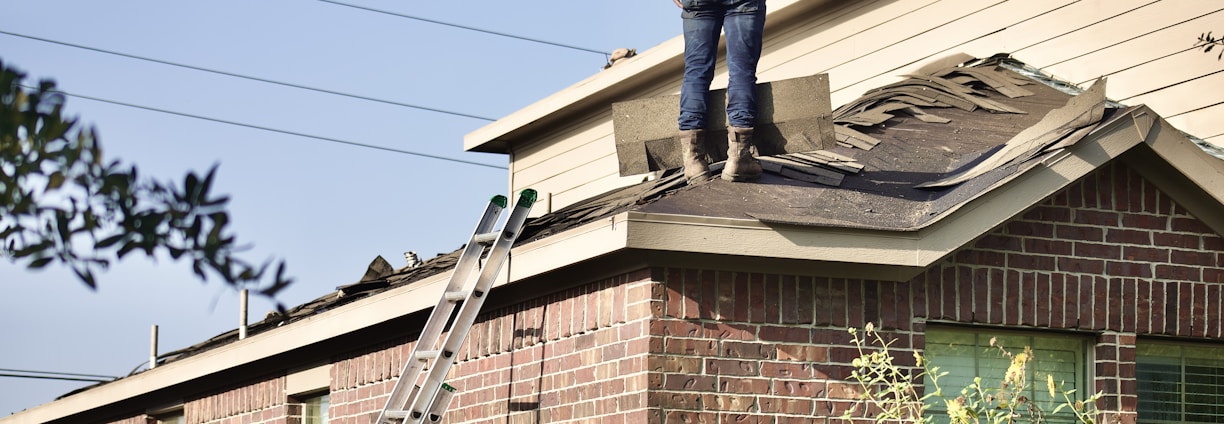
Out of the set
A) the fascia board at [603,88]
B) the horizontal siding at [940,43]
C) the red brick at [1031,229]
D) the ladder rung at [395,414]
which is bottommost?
the ladder rung at [395,414]

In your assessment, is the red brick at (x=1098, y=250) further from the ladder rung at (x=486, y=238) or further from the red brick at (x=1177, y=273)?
the ladder rung at (x=486, y=238)

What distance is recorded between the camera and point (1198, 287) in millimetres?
8930

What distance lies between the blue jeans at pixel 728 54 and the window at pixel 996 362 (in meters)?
1.59

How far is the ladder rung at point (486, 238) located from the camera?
848cm

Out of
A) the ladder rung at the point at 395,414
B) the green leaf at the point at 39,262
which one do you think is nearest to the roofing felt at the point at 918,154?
the ladder rung at the point at 395,414

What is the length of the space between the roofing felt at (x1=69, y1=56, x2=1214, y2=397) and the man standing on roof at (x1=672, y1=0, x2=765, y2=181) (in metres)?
0.14

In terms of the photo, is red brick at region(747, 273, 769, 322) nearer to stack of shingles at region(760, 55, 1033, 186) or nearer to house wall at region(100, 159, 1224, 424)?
house wall at region(100, 159, 1224, 424)

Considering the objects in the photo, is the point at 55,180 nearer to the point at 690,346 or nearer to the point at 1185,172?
the point at 690,346

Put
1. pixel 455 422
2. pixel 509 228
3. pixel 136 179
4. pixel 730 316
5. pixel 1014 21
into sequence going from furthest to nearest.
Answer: pixel 1014 21, pixel 455 422, pixel 509 228, pixel 730 316, pixel 136 179

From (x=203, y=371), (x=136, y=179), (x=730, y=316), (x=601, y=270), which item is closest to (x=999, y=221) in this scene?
(x=730, y=316)

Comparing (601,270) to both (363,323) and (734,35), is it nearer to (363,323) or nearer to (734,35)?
(734,35)

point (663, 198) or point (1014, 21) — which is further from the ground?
point (1014, 21)

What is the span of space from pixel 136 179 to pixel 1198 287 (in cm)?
709

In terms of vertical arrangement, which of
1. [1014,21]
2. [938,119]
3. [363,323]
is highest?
[1014,21]
